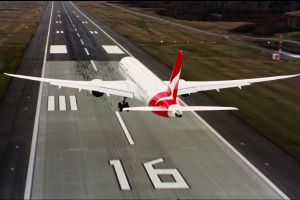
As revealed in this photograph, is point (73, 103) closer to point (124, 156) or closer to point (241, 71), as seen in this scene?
point (124, 156)

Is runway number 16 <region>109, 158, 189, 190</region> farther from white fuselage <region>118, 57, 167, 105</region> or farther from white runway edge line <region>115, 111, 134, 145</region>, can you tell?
white fuselage <region>118, 57, 167, 105</region>

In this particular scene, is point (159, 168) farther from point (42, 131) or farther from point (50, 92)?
point (50, 92)

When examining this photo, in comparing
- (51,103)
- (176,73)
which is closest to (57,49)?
(51,103)

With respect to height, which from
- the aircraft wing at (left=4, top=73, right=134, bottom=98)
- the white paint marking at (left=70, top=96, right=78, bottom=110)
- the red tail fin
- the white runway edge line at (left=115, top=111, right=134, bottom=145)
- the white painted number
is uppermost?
the red tail fin

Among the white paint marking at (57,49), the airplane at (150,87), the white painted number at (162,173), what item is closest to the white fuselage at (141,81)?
the airplane at (150,87)

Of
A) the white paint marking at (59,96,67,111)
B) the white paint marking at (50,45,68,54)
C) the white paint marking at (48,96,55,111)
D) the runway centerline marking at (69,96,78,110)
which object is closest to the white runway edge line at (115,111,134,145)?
the runway centerline marking at (69,96,78,110)

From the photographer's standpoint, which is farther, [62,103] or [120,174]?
[62,103]

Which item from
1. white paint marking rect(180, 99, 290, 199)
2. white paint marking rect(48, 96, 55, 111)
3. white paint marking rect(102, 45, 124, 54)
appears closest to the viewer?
white paint marking rect(180, 99, 290, 199)
